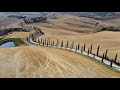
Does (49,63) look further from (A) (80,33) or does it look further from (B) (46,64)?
(A) (80,33)

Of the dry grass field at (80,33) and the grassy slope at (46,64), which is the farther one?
the dry grass field at (80,33)

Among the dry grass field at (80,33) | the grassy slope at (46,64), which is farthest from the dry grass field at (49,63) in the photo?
the dry grass field at (80,33)

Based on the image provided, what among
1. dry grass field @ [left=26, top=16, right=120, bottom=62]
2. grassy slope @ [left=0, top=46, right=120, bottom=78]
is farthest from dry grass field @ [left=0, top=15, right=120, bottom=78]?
dry grass field @ [left=26, top=16, right=120, bottom=62]

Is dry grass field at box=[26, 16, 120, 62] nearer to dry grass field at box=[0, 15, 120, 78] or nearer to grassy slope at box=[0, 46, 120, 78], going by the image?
dry grass field at box=[0, 15, 120, 78]

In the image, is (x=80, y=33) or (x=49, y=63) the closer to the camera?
(x=49, y=63)

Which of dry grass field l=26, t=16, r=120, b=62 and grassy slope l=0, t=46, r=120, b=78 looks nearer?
grassy slope l=0, t=46, r=120, b=78

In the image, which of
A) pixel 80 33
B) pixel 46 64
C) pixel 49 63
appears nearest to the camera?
pixel 46 64

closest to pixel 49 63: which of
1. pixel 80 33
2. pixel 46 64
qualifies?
pixel 46 64

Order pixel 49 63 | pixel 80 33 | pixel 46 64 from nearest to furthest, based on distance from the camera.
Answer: pixel 46 64, pixel 49 63, pixel 80 33

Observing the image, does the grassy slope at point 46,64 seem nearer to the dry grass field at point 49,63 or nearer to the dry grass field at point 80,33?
the dry grass field at point 49,63

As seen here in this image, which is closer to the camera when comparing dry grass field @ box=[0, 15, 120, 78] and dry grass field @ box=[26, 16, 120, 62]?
dry grass field @ box=[0, 15, 120, 78]
